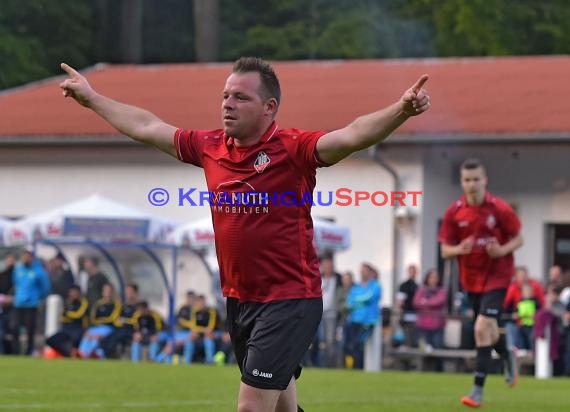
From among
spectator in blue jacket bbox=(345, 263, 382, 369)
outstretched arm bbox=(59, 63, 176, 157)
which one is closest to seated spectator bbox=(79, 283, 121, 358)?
spectator in blue jacket bbox=(345, 263, 382, 369)

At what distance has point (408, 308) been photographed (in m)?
26.7

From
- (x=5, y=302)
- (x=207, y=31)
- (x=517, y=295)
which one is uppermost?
(x=207, y=31)

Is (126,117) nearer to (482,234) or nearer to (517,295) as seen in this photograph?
(482,234)

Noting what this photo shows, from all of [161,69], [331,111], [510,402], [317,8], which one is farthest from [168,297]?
[317,8]

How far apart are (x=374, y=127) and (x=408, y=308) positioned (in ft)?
63.0

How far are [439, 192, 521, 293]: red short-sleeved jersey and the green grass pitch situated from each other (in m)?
1.13

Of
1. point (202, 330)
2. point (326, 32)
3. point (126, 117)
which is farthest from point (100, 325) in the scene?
point (326, 32)

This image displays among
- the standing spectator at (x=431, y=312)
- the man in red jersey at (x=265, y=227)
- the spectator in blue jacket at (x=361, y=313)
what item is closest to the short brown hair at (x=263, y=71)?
the man in red jersey at (x=265, y=227)

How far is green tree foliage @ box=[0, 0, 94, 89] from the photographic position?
1785 inches

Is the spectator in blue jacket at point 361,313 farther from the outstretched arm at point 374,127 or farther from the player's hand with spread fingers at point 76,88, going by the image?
the outstretched arm at point 374,127

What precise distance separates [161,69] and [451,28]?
8.72 metres

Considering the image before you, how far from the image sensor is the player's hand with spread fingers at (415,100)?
297 inches

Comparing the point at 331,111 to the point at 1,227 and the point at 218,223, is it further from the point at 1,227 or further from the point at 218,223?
the point at 218,223

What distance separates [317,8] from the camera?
157 ft
